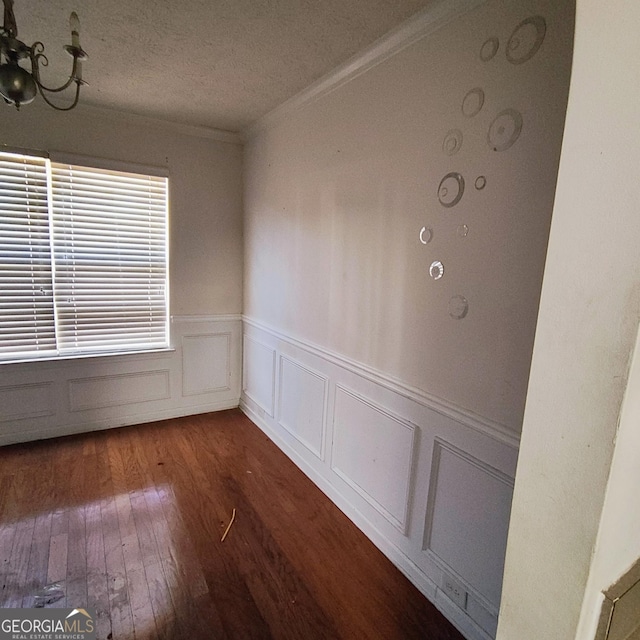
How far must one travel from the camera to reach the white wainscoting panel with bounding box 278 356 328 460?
97.1 inches

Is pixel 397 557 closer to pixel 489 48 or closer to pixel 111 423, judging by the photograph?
pixel 489 48

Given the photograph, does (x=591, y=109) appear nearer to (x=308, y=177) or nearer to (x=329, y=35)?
(x=329, y=35)

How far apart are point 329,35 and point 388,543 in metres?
2.51

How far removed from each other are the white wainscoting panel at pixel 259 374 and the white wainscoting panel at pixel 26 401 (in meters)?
1.54

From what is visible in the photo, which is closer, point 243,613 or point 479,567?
point 479,567

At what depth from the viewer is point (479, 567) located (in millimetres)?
1476

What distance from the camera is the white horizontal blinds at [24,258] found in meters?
2.64

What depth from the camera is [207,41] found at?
185 centimetres

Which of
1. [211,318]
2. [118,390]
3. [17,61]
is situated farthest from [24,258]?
[17,61]

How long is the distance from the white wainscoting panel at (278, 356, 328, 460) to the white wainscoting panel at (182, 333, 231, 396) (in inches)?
34.4

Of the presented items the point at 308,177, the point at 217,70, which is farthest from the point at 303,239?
the point at 217,70

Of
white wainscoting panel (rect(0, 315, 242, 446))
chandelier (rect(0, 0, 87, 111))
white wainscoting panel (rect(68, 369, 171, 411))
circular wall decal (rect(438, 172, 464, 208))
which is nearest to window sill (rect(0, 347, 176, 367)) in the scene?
white wainscoting panel (rect(0, 315, 242, 446))

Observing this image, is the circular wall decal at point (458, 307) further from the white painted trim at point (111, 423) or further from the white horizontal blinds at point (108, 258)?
the white painted trim at point (111, 423)

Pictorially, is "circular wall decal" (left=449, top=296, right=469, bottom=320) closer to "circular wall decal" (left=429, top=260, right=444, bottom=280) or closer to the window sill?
"circular wall decal" (left=429, top=260, right=444, bottom=280)
